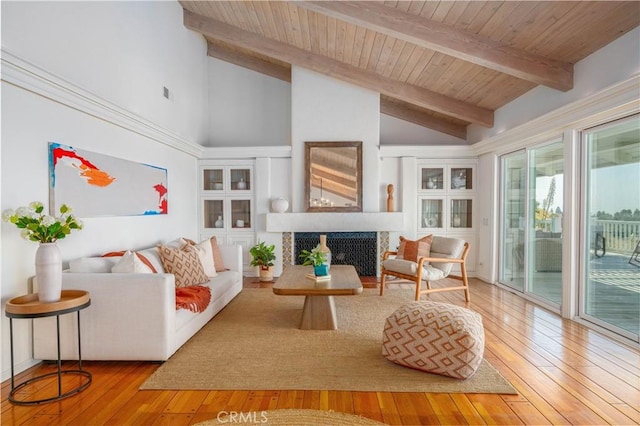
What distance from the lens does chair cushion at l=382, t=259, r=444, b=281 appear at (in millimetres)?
4234

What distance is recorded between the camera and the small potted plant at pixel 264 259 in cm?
567

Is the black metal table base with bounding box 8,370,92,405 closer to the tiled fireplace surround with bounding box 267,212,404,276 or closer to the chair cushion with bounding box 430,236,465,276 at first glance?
the tiled fireplace surround with bounding box 267,212,404,276

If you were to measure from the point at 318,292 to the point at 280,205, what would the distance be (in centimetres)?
292

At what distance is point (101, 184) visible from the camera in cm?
347

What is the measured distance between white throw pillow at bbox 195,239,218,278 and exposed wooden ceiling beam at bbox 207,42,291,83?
144 inches

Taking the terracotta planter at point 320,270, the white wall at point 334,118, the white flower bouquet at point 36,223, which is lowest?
the terracotta planter at point 320,270

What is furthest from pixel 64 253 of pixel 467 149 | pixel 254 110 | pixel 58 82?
pixel 467 149

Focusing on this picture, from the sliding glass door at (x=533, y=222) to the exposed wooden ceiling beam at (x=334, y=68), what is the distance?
3.35 feet

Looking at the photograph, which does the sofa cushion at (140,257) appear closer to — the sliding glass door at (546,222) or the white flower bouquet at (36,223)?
the white flower bouquet at (36,223)

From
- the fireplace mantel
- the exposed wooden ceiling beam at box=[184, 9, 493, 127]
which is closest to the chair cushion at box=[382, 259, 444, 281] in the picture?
the fireplace mantel

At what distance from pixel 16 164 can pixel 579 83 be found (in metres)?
5.01

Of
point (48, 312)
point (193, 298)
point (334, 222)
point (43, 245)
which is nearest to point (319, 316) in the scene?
point (193, 298)

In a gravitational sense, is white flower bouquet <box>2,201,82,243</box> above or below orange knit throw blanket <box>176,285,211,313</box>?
above

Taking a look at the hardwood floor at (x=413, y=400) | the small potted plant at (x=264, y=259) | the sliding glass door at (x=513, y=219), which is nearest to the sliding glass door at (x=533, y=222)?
the sliding glass door at (x=513, y=219)
